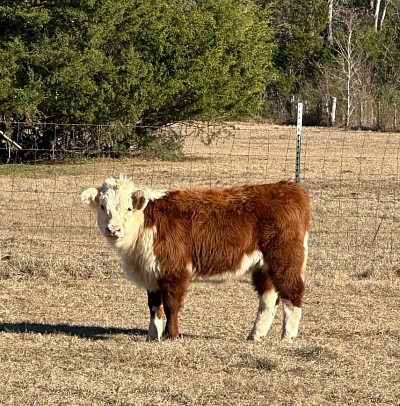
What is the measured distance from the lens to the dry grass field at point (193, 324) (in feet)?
21.7

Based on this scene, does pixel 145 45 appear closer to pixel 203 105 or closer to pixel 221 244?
pixel 203 105

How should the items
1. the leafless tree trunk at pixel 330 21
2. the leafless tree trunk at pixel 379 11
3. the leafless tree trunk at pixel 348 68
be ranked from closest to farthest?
the leafless tree trunk at pixel 348 68, the leafless tree trunk at pixel 330 21, the leafless tree trunk at pixel 379 11

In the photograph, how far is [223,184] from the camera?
69.4ft

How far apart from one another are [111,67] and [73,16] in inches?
63.5

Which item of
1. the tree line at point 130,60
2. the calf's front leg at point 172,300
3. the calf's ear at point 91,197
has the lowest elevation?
the calf's front leg at point 172,300

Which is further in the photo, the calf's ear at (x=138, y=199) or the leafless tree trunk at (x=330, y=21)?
the leafless tree trunk at (x=330, y=21)

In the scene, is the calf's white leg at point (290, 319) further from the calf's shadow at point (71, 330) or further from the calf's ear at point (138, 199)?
the calf's ear at point (138, 199)

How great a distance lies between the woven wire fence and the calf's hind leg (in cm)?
320

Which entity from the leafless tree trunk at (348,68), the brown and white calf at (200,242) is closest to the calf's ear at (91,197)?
the brown and white calf at (200,242)

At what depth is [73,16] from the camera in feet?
82.4

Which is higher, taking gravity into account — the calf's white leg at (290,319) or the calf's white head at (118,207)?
the calf's white head at (118,207)

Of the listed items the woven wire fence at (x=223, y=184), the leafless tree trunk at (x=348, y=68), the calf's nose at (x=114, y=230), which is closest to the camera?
the calf's nose at (x=114, y=230)

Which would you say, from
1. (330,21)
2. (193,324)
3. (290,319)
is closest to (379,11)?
(330,21)

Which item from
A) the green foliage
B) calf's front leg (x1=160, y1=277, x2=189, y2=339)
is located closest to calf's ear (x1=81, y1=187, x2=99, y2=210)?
calf's front leg (x1=160, y1=277, x2=189, y2=339)
